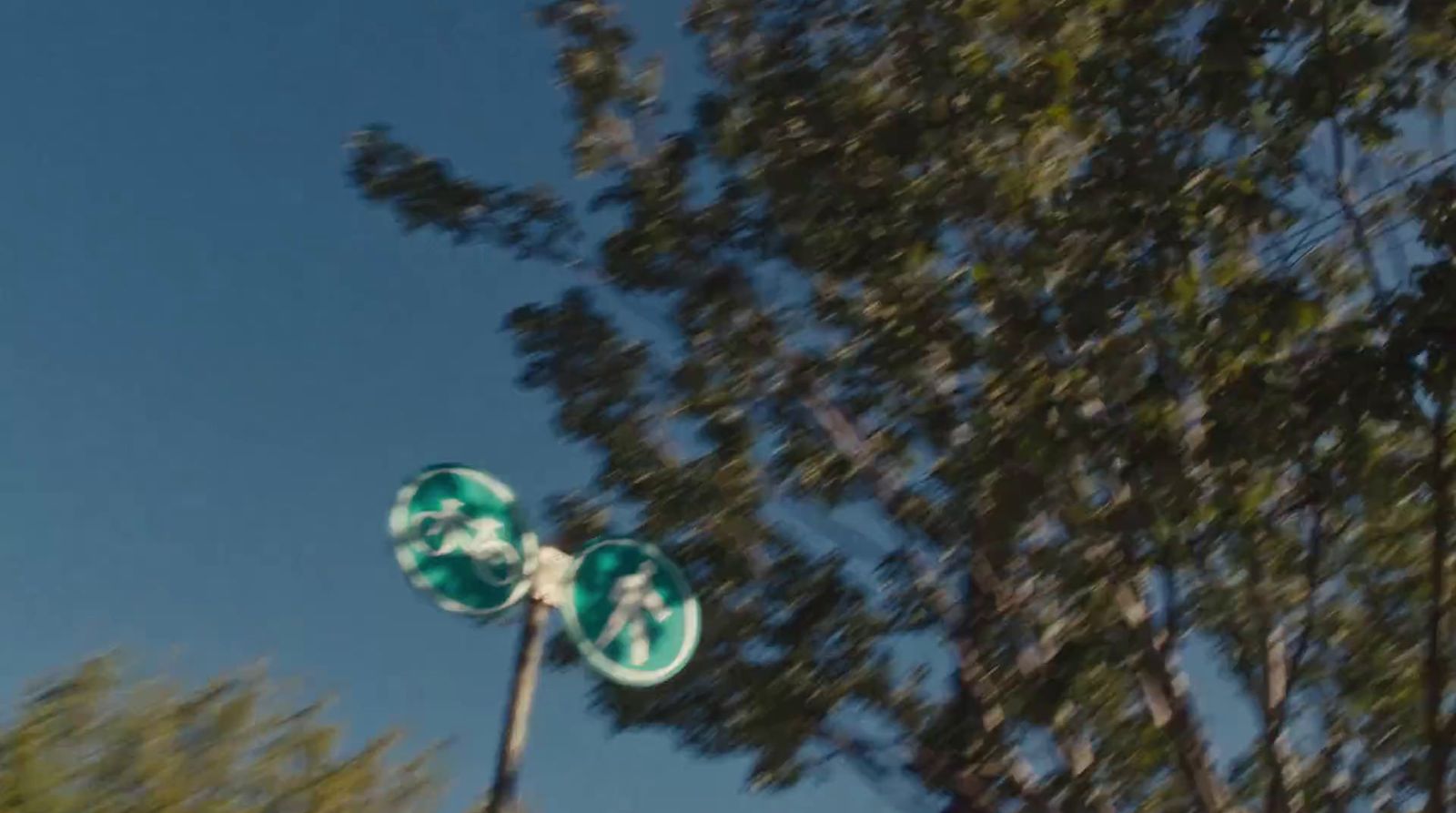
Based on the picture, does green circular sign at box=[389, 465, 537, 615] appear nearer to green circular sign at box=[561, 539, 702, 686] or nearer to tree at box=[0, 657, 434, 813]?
green circular sign at box=[561, 539, 702, 686]

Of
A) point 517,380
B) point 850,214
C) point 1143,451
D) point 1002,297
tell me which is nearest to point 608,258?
point 517,380

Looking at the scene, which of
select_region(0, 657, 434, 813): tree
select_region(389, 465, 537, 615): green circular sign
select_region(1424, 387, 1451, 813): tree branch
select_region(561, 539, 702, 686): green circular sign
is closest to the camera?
select_region(389, 465, 537, 615): green circular sign

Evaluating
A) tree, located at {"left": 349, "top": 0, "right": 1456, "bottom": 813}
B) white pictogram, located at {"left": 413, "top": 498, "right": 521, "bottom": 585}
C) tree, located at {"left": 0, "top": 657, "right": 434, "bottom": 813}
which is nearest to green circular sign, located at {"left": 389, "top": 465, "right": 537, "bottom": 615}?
white pictogram, located at {"left": 413, "top": 498, "right": 521, "bottom": 585}

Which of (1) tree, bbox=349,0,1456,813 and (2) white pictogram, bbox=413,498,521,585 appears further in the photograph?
(1) tree, bbox=349,0,1456,813

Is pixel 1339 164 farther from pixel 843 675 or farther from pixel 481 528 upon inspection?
pixel 481 528

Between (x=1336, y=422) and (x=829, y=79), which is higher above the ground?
(x=829, y=79)

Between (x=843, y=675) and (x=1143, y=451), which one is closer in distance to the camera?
(x=1143, y=451)

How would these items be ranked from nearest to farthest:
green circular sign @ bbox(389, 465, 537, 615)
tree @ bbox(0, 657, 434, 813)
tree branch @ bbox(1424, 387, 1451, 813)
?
green circular sign @ bbox(389, 465, 537, 615)
tree branch @ bbox(1424, 387, 1451, 813)
tree @ bbox(0, 657, 434, 813)

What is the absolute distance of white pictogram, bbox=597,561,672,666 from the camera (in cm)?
386

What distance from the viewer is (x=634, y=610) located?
3900 mm

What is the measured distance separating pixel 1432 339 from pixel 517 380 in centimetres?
421

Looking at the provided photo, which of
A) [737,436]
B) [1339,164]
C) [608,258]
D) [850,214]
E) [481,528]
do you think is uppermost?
[608,258]

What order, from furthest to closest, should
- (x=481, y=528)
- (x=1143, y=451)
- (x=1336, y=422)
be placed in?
(x=1143, y=451), (x=1336, y=422), (x=481, y=528)

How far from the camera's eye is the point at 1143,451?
243 inches
